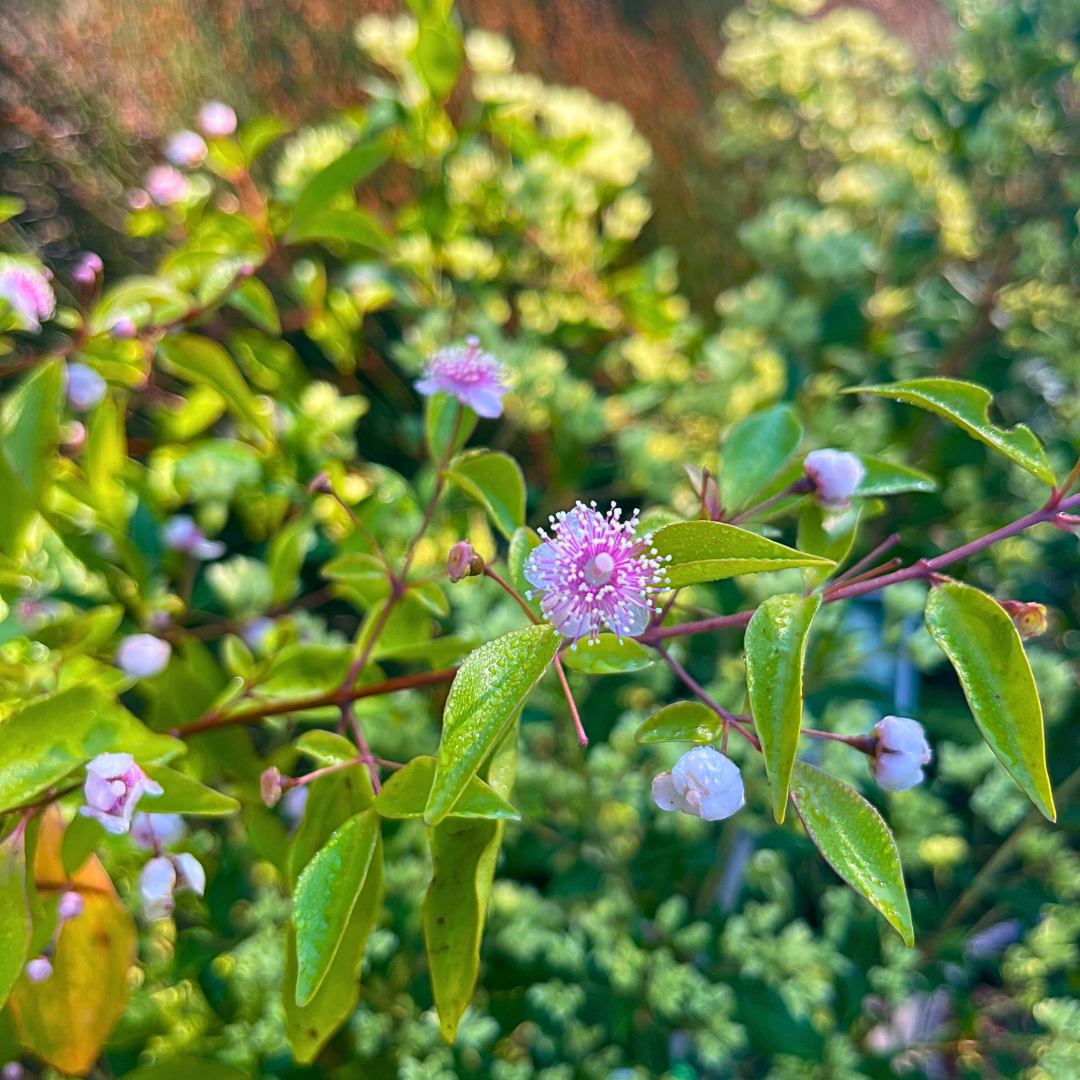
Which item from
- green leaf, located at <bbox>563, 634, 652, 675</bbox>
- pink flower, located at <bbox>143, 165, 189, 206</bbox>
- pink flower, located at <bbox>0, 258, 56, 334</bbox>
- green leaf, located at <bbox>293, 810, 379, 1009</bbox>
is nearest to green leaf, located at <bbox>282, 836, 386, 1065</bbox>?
green leaf, located at <bbox>293, 810, 379, 1009</bbox>

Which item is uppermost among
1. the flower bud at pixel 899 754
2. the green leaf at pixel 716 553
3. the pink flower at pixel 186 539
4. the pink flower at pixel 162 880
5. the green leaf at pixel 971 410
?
the green leaf at pixel 971 410

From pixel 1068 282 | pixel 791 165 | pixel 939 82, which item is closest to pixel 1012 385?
pixel 1068 282

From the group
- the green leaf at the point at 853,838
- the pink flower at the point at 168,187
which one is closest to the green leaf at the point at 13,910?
the green leaf at the point at 853,838

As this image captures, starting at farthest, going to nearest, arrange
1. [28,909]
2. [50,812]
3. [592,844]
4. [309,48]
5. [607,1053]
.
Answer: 1. [309,48]
2. [592,844]
3. [607,1053]
4. [50,812]
5. [28,909]

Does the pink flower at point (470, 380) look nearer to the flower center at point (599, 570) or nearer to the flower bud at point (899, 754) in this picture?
the flower center at point (599, 570)

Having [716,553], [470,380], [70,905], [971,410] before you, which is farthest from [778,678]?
[70,905]

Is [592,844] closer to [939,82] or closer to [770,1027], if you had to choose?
[770,1027]

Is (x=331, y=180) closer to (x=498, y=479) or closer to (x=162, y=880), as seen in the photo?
(x=498, y=479)
